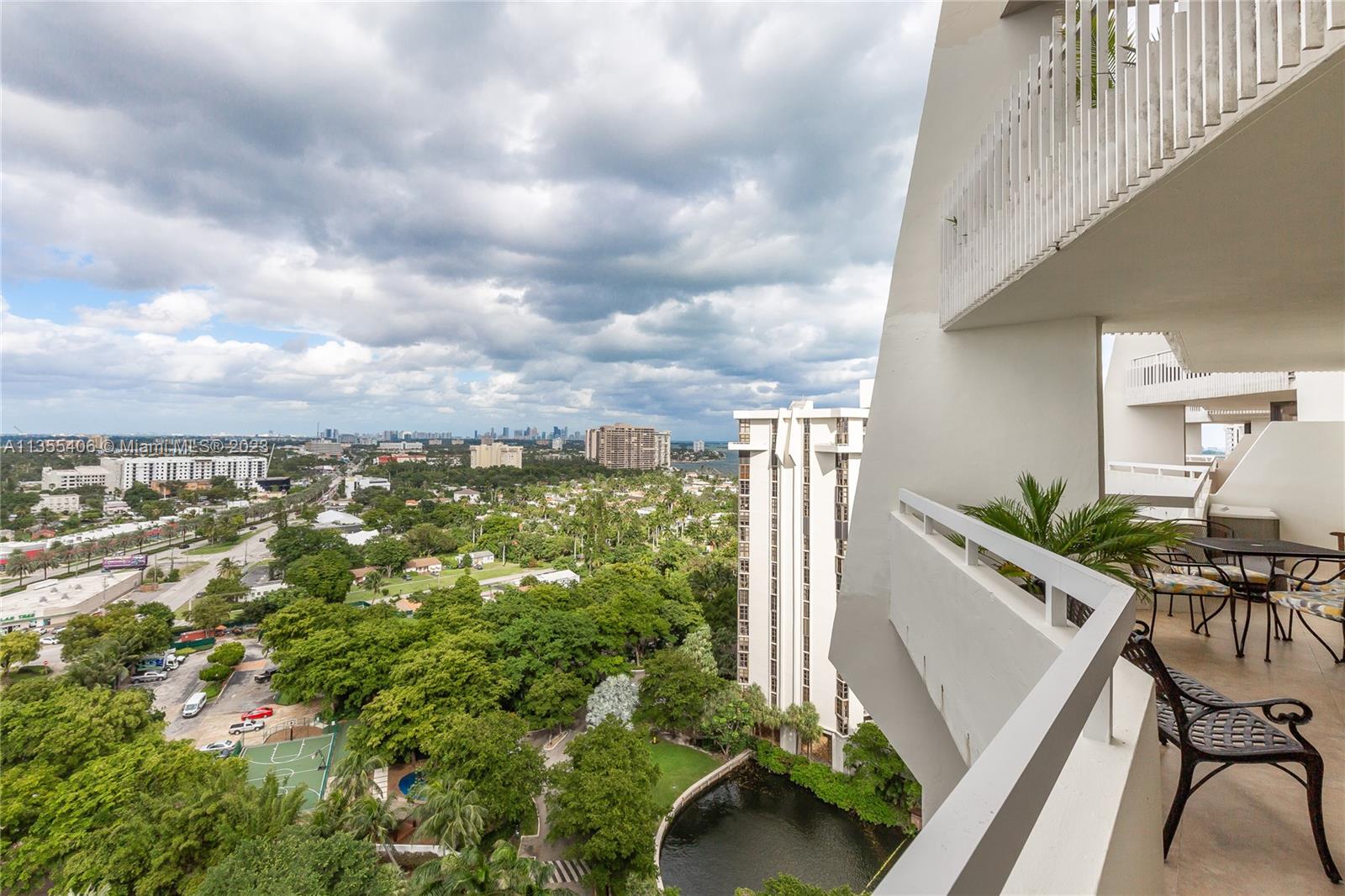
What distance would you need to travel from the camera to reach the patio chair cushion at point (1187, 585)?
4.01 meters

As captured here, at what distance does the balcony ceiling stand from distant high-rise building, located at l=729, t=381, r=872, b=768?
14024 millimetres

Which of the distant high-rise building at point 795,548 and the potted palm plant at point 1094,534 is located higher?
the potted palm plant at point 1094,534

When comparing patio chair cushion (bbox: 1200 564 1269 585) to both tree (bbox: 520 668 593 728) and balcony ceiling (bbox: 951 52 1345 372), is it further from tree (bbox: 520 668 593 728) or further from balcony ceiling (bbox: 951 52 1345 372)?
tree (bbox: 520 668 593 728)

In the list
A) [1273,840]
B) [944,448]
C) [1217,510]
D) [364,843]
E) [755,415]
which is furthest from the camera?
[755,415]

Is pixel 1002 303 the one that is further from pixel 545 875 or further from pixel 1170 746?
pixel 545 875

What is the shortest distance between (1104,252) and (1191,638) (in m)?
3.43

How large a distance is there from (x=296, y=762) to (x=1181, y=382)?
2598 centimetres

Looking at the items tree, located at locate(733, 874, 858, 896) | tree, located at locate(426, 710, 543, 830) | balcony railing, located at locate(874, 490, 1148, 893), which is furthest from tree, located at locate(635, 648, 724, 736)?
balcony railing, located at locate(874, 490, 1148, 893)

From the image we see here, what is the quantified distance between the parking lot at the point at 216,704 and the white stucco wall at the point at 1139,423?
27818 millimetres

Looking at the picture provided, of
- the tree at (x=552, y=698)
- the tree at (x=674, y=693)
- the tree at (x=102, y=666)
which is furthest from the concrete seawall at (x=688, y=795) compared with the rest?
the tree at (x=102, y=666)

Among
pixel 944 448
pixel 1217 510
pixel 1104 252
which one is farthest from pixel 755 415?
pixel 1104 252

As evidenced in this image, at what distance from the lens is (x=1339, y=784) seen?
7.81ft

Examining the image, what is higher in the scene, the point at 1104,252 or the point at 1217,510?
the point at 1104,252

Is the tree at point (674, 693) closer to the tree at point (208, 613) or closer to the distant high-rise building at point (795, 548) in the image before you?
the distant high-rise building at point (795, 548)
